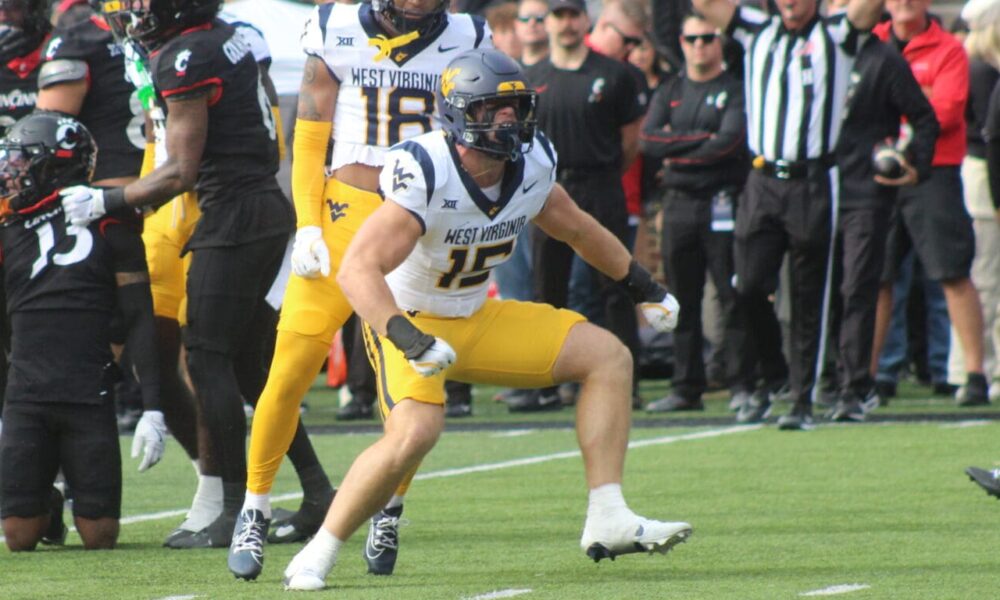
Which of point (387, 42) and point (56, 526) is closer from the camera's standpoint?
point (387, 42)

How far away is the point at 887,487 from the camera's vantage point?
7.49 meters

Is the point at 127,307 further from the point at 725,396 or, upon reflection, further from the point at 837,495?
the point at 725,396

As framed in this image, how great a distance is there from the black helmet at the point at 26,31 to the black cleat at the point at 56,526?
84.7 inches

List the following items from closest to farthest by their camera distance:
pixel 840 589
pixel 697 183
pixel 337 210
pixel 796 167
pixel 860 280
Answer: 1. pixel 840 589
2. pixel 337 210
3. pixel 796 167
4. pixel 860 280
5. pixel 697 183

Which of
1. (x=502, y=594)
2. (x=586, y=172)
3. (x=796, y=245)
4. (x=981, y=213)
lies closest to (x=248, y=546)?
(x=502, y=594)

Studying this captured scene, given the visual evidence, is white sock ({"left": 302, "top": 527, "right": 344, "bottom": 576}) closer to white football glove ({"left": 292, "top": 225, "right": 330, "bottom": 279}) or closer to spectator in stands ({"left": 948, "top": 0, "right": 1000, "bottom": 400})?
white football glove ({"left": 292, "top": 225, "right": 330, "bottom": 279})

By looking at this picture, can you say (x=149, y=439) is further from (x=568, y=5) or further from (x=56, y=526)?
(x=568, y=5)

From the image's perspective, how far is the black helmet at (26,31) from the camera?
7711 mm

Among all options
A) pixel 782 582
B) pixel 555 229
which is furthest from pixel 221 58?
Result: pixel 782 582

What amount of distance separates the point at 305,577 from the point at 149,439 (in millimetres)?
1296

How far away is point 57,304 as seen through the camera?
→ 6453 millimetres

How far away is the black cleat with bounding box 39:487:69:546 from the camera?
6.50 metres

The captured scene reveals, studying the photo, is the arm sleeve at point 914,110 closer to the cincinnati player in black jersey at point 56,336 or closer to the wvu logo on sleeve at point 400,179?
the cincinnati player in black jersey at point 56,336

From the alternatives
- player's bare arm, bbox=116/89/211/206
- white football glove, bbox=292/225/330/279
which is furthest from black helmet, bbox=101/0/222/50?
white football glove, bbox=292/225/330/279
